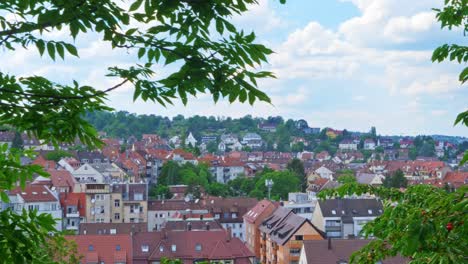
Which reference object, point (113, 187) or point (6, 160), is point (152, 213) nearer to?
point (113, 187)

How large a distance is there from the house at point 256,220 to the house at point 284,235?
197 centimetres

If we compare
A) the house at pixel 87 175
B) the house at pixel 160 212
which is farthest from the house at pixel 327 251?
the house at pixel 87 175

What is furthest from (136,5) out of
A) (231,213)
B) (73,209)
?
(231,213)

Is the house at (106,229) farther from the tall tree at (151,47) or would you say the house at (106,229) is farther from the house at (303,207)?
the tall tree at (151,47)

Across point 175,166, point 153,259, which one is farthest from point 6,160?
point 175,166

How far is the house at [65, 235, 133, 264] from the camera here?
100 ft

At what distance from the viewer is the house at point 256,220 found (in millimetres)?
46844

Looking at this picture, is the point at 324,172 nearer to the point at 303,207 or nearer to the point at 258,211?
the point at 303,207

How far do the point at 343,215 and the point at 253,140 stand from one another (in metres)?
128

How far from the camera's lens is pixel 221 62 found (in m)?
3.83

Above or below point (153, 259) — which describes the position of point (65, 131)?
above

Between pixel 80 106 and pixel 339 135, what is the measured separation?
18825cm

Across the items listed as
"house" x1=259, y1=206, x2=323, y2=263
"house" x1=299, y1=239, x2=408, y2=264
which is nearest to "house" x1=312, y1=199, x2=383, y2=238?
"house" x1=259, y1=206, x2=323, y2=263

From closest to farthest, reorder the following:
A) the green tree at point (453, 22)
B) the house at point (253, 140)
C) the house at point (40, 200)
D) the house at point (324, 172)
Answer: the green tree at point (453, 22) → the house at point (40, 200) → the house at point (324, 172) → the house at point (253, 140)
